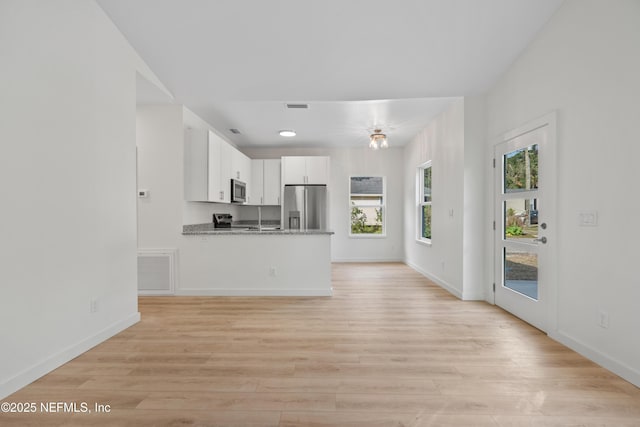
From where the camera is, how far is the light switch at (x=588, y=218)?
98.3 inches

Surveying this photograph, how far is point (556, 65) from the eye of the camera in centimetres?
293

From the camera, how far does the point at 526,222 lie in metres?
3.38

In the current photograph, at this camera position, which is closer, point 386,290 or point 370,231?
point 386,290

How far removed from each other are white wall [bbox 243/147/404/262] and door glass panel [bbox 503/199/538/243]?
12.6 feet

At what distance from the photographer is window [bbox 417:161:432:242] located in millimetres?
6199

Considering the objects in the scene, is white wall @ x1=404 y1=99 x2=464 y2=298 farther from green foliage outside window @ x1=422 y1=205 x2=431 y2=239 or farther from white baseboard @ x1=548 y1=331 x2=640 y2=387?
white baseboard @ x1=548 y1=331 x2=640 y2=387

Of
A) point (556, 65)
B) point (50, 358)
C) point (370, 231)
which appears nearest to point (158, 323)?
point (50, 358)

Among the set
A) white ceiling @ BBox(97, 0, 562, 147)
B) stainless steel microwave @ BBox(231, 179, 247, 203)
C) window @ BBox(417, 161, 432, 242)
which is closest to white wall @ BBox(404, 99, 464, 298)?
window @ BBox(417, 161, 432, 242)

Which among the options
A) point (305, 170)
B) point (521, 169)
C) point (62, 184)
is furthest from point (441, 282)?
point (62, 184)

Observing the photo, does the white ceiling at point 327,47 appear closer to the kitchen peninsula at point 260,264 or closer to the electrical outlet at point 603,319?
the kitchen peninsula at point 260,264

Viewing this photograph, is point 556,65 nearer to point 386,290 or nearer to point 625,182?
point 625,182

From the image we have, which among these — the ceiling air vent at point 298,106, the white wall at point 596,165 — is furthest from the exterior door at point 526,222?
the ceiling air vent at point 298,106

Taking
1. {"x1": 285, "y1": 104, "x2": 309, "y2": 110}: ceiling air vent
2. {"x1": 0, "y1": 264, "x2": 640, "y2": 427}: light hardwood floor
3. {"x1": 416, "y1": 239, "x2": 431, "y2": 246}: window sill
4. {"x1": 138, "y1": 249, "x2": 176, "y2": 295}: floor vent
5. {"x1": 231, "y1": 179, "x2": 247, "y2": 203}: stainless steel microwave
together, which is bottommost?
{"x1": 0, "y1": 264, "x2": 640, "y2": 427}: light hardwood floor

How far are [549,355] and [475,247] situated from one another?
177 cm
